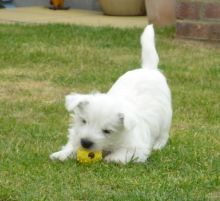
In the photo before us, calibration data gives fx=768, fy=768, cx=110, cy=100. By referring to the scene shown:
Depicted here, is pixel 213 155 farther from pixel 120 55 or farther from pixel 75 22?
pixel 75 22

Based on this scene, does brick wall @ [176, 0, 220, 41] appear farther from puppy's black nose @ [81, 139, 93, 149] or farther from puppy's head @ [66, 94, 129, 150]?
puppy's black nose @ [81, 139, 93, 149]

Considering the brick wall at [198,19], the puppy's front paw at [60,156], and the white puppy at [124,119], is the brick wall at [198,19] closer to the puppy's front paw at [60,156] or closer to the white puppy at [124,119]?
the white puppy at [124,119]

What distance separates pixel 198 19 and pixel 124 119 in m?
5.86

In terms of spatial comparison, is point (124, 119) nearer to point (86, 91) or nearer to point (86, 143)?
point (86, 143)

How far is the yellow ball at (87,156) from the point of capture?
4664 millimetres

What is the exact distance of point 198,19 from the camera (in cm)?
1020

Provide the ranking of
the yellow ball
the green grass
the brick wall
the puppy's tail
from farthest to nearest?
the brick wall
the puppy's tail
the yellow ball
the green grass

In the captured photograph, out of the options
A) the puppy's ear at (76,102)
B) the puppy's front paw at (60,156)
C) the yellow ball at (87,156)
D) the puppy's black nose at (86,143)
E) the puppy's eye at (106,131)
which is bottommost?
the puppy's front paw at (60,156)

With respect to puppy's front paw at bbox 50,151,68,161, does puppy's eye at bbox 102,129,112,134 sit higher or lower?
higher

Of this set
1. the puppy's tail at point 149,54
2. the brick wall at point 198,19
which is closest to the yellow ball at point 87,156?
the puppy's tail at point 149,54

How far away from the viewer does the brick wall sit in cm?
1004

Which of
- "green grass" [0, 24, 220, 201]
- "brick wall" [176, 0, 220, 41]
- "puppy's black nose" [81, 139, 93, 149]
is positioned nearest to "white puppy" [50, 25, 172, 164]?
"puppy's black nose" [81, 139, 93, 149]

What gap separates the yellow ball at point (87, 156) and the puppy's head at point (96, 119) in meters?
0.04

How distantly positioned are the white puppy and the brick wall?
4.77m
